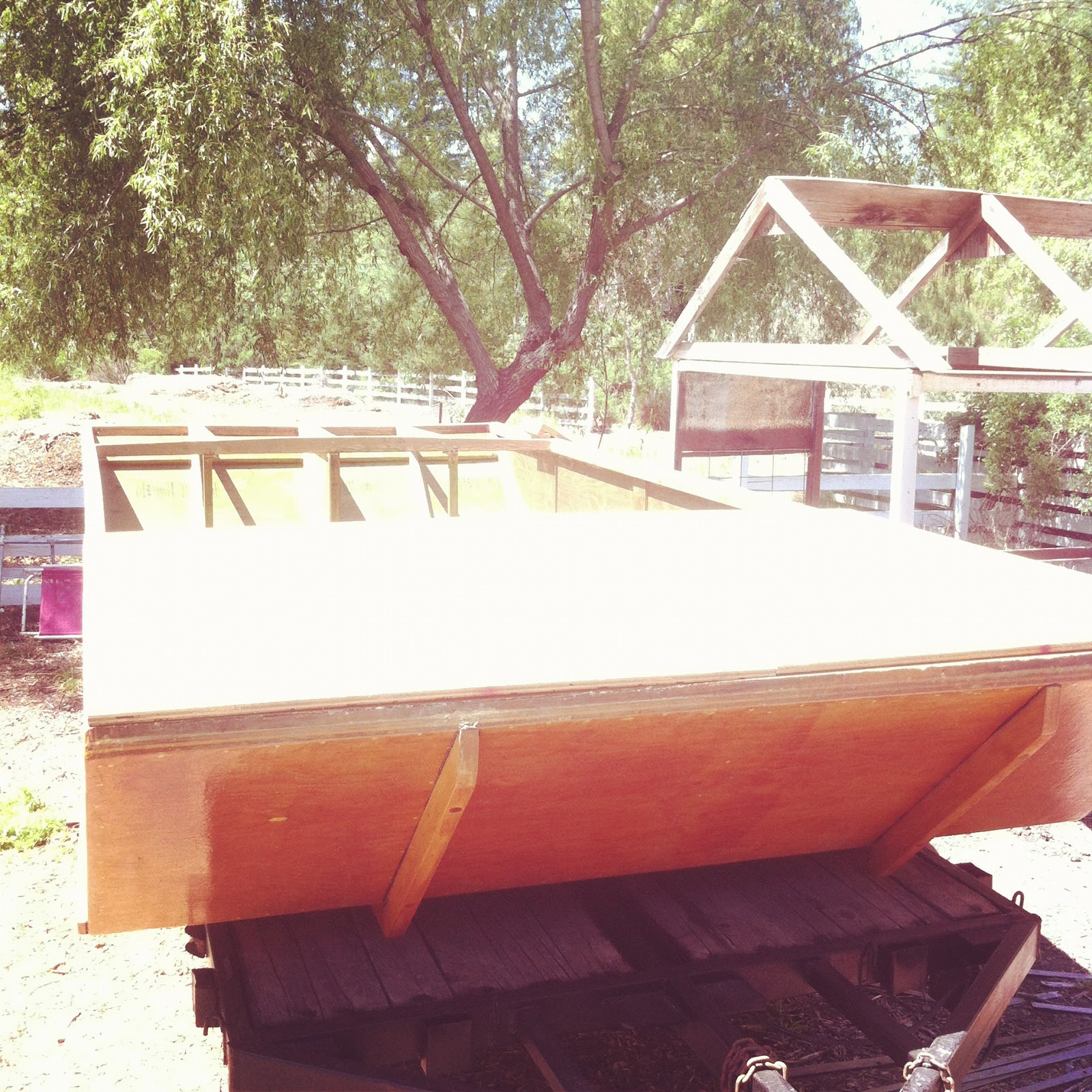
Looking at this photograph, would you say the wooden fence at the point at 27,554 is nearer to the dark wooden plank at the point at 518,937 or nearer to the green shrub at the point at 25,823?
the green shrub at the point at 25,823

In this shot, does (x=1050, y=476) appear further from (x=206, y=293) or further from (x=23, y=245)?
(x=23, y=245)

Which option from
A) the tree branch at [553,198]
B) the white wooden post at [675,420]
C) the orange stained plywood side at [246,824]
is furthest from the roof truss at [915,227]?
the tree branch at [553,198]

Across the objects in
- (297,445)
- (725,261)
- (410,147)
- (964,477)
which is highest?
(410,147)

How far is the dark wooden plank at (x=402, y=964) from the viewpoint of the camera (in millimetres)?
2561

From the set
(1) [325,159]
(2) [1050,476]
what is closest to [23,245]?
(1) [325,159]

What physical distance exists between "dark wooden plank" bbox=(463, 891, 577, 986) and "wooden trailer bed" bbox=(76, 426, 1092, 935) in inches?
7.2

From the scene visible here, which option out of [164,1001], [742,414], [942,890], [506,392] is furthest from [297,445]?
[506,392]

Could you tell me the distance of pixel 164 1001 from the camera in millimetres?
3912

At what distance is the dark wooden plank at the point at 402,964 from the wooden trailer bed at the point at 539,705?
12 cm

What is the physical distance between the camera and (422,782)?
2.19 metres

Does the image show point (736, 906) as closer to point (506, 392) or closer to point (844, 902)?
point (844, 902)

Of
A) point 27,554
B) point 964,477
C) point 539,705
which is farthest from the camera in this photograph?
point 964,477

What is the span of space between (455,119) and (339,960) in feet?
43.3

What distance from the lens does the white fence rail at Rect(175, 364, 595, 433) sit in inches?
1182
